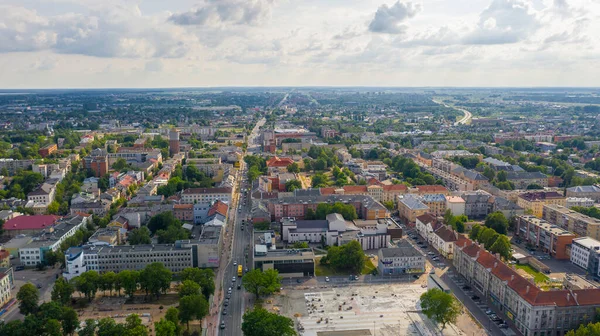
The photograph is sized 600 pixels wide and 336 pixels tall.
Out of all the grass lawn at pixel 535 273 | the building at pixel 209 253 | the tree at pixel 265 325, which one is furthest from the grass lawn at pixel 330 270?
the grass lawn at pixel 535 273

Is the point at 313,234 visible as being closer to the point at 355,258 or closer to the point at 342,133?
the point at 355,258

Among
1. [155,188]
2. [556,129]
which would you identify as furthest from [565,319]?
[556,129]

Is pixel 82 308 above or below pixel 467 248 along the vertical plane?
below

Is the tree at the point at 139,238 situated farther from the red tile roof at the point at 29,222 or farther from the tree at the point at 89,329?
the tree at the point at 89,329

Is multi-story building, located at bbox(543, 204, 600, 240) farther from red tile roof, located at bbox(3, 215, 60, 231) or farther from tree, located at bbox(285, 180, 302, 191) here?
red tile roof, located at bbox(3, 215, 60, 231)

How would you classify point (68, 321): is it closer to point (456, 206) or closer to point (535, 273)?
point (535, 273)

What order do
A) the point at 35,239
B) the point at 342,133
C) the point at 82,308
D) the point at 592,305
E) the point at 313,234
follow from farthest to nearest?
the point at 342,133
the point at 313,234
the point at 35,239
the point at 82,308
the point at 592,305

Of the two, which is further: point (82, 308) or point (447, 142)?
point (447, 142)

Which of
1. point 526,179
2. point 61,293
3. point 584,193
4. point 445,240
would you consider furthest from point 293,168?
point 61,293
